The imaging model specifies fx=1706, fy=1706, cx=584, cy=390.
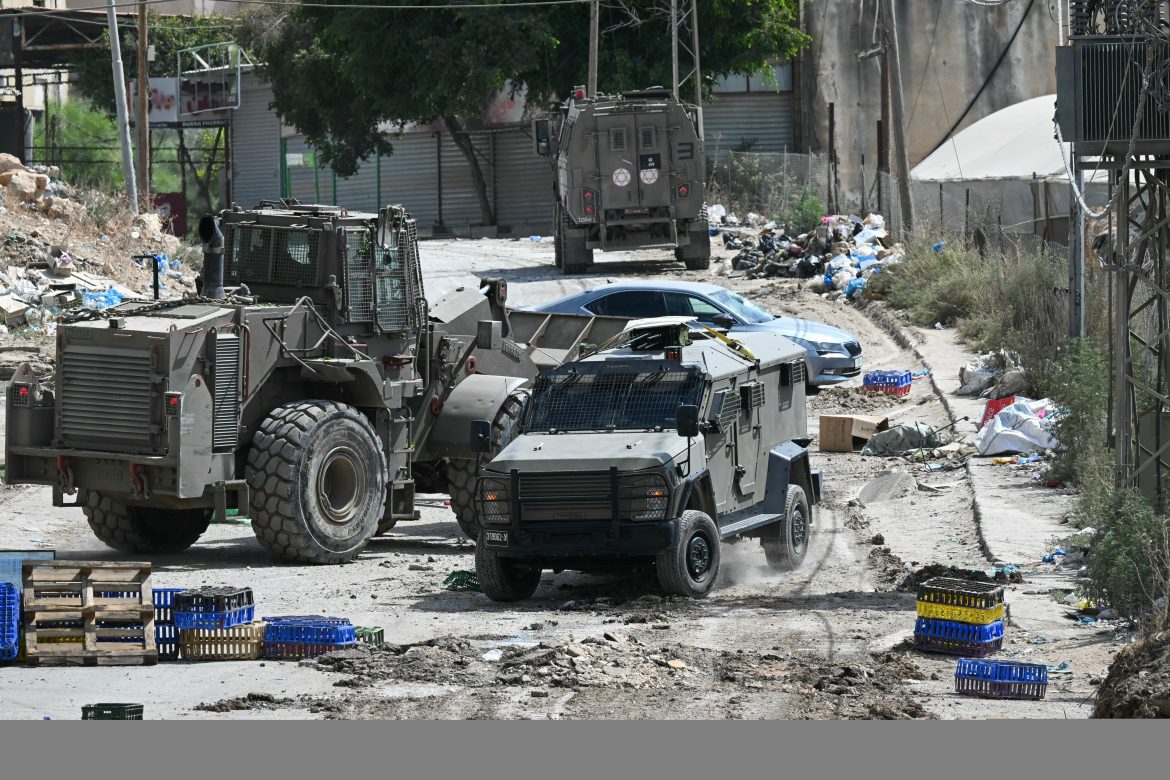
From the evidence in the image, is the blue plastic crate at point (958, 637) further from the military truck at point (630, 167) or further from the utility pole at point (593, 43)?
the utility pole at point (593, 43)

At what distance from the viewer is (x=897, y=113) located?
108ft

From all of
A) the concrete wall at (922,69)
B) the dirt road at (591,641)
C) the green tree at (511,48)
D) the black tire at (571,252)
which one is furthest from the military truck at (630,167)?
the concrete wall at (922,69)

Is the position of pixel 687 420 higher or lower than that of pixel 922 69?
lower

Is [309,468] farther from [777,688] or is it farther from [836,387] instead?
[836,387]

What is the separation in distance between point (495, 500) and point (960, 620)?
3653 mm

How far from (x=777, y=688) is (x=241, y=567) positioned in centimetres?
644

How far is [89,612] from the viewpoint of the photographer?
10719mm

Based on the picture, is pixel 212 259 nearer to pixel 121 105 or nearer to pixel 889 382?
pixel 889 382

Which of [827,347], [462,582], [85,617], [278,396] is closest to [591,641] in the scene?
[462,582]

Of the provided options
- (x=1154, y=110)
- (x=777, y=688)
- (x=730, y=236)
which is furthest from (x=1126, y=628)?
(x=730, y=236)

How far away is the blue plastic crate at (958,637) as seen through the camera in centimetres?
1053

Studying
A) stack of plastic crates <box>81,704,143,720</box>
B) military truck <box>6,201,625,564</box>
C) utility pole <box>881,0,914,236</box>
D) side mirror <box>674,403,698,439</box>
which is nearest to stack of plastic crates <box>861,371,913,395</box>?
utility pole <box>881,0,914,236</box>

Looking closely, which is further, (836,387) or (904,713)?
(836,387)

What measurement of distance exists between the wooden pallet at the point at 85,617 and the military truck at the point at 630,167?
22487mm
